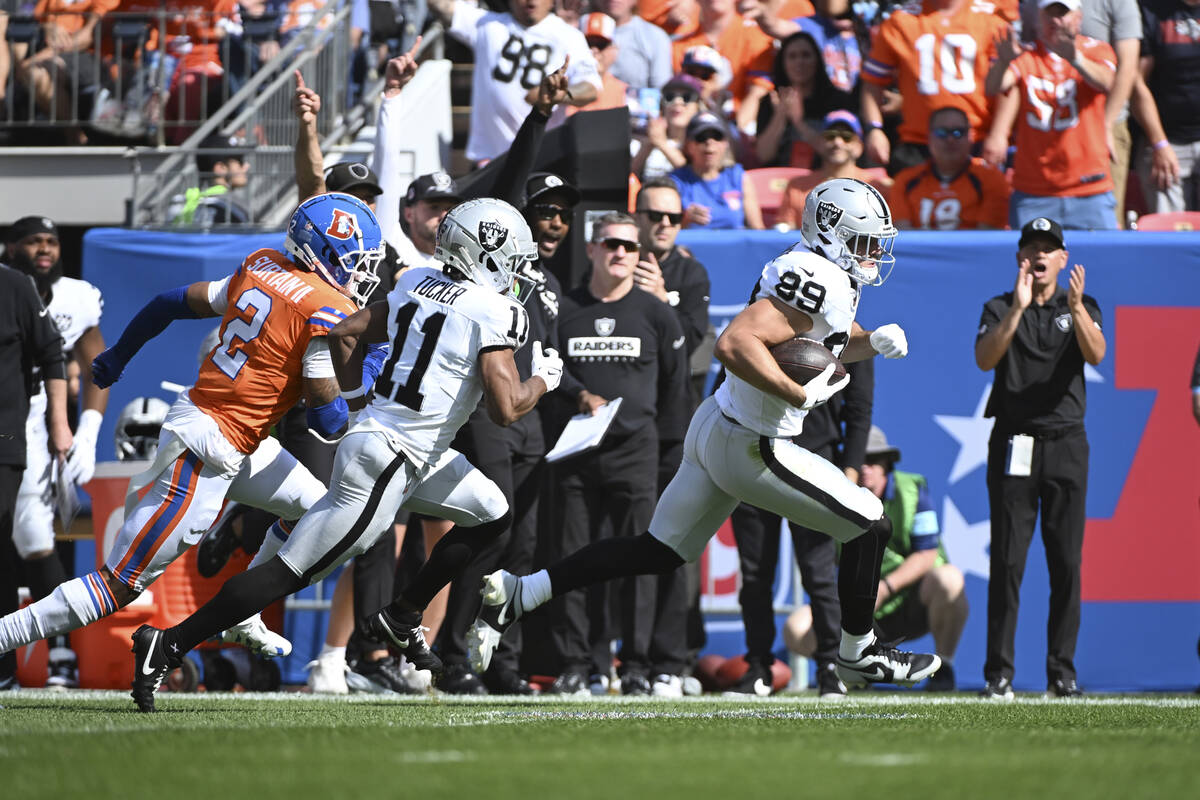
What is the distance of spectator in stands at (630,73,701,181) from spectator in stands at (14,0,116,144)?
13.6 feet

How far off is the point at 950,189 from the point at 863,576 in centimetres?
480

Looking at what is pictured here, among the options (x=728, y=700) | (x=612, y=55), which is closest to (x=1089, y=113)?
(x=612, y=55)

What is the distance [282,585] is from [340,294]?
3.78ft

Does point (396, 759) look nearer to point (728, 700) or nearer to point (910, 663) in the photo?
point (910, 663)

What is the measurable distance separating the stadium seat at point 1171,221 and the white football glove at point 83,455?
6.04 meters

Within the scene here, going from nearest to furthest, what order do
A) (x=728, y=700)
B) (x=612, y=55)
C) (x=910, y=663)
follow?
1. (x=910, y=663)
2. (x=728, y=700)
3. (x=612, y=55)

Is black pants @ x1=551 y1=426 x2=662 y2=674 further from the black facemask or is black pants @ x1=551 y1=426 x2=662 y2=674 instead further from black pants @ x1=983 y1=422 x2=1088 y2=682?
the black facemask

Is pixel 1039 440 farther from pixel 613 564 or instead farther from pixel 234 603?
pixel 234 603

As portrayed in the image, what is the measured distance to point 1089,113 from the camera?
10.2 metres

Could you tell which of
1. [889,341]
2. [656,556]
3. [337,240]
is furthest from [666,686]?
[337,240]

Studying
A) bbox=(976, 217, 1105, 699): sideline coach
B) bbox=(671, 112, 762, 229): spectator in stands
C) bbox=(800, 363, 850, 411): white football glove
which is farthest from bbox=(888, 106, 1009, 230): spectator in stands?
bbox=(800, 363, 850, 411): white football glove

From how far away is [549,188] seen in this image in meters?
7.92

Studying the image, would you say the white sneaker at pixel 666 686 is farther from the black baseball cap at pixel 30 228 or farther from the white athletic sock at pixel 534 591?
the black baseball cap at pixel 30 228

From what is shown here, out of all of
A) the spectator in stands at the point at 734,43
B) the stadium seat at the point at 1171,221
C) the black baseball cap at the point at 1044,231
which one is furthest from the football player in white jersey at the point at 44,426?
the stadium seat at the point at 1171,221
